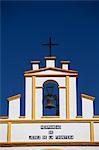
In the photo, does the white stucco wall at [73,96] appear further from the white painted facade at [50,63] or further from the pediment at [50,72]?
the white painted facade at [50,63]

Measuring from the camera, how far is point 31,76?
13.9 meters

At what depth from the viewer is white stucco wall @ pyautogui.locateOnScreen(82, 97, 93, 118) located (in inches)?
534

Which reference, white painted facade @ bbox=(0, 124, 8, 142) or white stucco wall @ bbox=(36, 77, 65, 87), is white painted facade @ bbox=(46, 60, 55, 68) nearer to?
white stucco wall @ bbox=(36, 77, 65, 87)

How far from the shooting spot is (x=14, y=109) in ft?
44.8

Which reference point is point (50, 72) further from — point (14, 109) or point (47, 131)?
point (47, 131)

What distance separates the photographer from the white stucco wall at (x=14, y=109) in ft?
44.5

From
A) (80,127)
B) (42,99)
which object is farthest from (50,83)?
→ (80,127)

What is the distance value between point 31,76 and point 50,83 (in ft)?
2.02

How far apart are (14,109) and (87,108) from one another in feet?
6.98

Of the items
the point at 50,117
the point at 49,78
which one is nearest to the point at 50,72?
the point at 49,78

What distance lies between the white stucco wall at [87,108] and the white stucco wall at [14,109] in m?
1.91

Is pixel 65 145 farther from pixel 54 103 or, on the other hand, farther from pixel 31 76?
pixel 31 76

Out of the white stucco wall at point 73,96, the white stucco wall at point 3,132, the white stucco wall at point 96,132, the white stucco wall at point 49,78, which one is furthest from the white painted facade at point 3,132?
the white stucco wall at point 96,132

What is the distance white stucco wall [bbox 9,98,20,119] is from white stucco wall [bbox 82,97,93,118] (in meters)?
1.91
